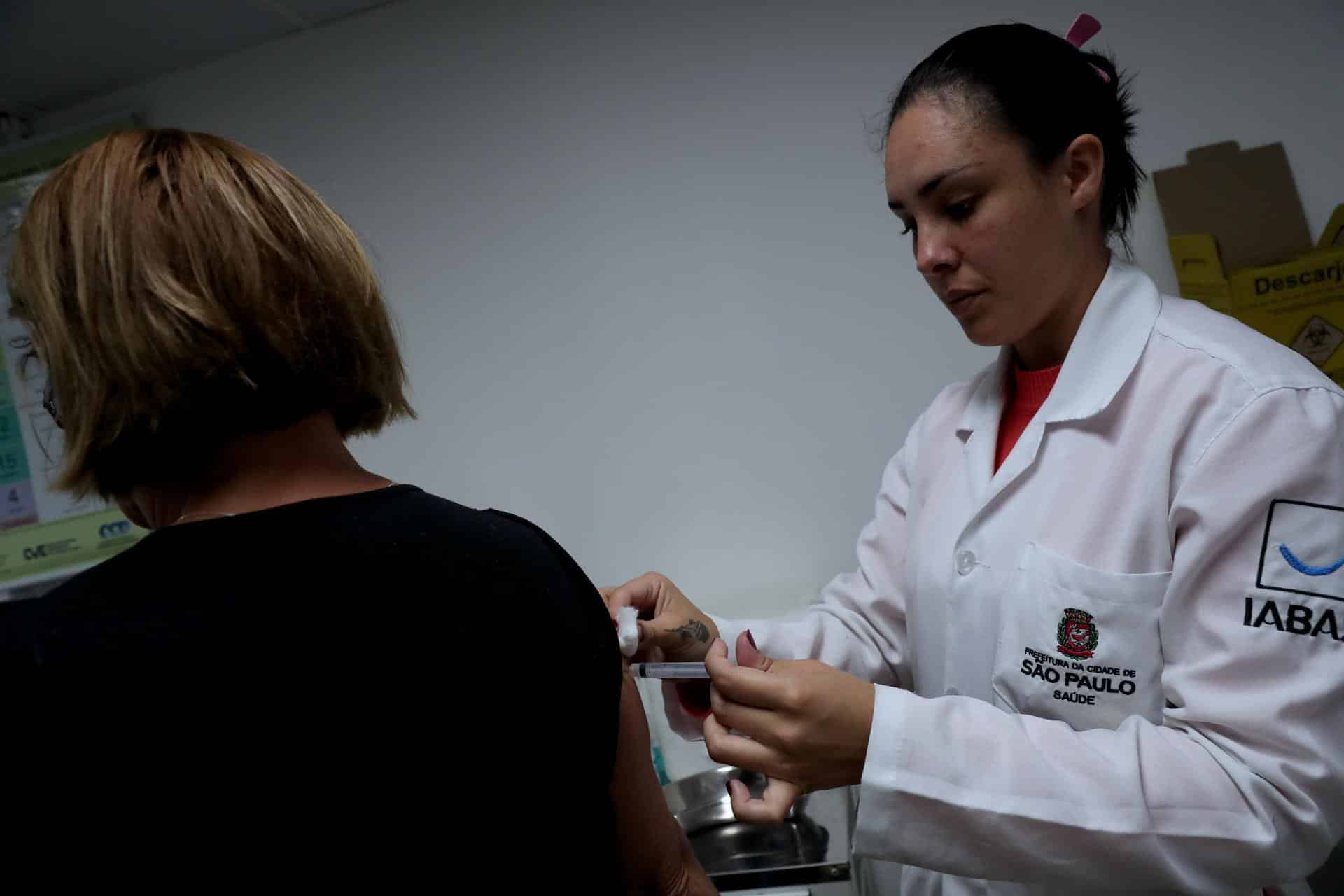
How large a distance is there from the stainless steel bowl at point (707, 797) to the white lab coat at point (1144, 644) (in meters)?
0.65

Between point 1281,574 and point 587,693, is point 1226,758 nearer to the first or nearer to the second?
point 1281,574

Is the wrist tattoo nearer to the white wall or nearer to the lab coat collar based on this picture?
the lab coat collar

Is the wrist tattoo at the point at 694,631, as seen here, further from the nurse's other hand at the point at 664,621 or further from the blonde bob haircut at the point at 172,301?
the blonde bob haircut at the point at 172,301

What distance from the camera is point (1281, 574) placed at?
2.79ft

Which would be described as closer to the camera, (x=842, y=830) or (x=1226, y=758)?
(x=1226, y=758)

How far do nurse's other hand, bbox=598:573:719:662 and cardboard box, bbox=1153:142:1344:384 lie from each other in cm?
127

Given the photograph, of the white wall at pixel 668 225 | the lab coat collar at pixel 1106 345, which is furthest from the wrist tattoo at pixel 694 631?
the white wall at pixel 668 225

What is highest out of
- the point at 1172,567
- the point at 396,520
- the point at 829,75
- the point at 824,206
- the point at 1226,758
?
the point at 829,75

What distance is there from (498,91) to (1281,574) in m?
1.98

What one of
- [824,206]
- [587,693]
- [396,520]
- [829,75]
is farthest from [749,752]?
[829,75]

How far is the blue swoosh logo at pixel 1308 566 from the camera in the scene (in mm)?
842

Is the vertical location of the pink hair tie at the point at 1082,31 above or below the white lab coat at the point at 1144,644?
above

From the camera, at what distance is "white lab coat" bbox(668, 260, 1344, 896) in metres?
0.84

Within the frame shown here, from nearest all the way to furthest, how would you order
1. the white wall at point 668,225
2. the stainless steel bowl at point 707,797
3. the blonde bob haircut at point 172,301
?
1. the blonde bob haircut at point 172,301
2. the stainless steel bowl at point 707,797
3. the white wall at point 668,225
